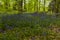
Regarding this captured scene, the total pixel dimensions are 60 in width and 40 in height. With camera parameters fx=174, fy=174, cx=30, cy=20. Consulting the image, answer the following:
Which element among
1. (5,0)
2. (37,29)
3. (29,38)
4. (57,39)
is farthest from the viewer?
(5,0)

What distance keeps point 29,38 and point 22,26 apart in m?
1.56

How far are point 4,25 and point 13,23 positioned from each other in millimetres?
512

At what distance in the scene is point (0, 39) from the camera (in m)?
5.10

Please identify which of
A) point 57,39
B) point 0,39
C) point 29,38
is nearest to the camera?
point 0,39

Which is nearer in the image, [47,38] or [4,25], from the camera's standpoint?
[47,38]

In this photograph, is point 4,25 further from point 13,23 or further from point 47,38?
point 47,38

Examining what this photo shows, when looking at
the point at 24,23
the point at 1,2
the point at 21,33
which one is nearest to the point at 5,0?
the point at 1,2

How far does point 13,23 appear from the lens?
712 cm

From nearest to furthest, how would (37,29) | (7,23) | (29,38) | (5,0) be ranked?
(29,38) < (37,29) < (7,23) < (5,0)

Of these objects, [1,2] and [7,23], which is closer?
[7,23]

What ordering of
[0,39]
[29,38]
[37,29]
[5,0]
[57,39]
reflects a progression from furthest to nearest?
1. [5,0]
2. [37,29]
3. [57,39]
4. [29,38]
5. [0,39]

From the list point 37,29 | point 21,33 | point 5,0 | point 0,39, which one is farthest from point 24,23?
point 5,0

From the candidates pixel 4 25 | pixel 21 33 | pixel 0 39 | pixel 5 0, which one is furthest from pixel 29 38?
pixel 5 0

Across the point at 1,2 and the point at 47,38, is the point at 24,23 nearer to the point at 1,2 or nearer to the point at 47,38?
the point at 47,38
